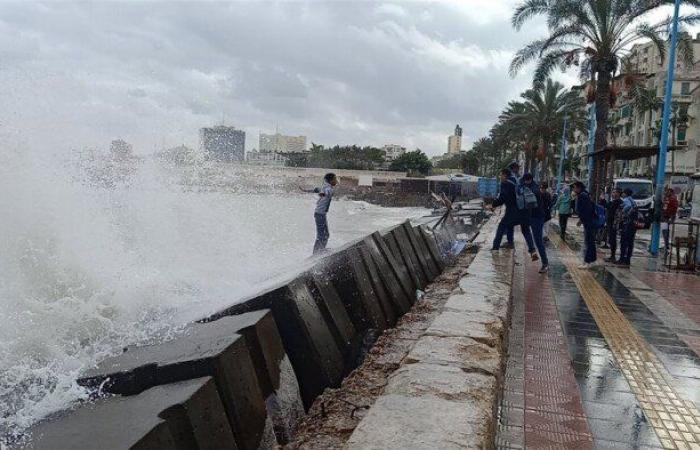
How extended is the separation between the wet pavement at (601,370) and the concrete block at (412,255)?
5.79 feet

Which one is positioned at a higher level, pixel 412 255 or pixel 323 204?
pixel 323 204

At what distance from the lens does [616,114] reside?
6662 centimetres

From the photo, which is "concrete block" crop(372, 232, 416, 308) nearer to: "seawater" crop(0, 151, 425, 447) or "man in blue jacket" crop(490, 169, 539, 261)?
"seawater" crop(0, 151, 425, 447)

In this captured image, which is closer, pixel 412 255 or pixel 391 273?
pixel 391 273

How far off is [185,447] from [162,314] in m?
3.44

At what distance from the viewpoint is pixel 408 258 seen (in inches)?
354

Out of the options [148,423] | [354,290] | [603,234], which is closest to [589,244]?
Answer: [603,234]

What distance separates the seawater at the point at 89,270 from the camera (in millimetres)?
4258

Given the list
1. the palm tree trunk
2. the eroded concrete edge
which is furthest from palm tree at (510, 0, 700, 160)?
the eroded concrete edge

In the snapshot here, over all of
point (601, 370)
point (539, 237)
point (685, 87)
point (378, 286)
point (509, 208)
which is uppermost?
point (685, 87)

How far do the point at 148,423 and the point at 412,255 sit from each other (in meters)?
7.24

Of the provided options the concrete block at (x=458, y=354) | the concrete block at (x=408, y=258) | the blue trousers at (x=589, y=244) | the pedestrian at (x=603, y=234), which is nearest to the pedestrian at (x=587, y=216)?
the blue trousers at (x=589, y=244)

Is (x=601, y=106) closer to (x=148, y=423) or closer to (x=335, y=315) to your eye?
(x=335, y=315)

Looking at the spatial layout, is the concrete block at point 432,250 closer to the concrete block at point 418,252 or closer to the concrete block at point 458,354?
the concrete block at point 418,252
